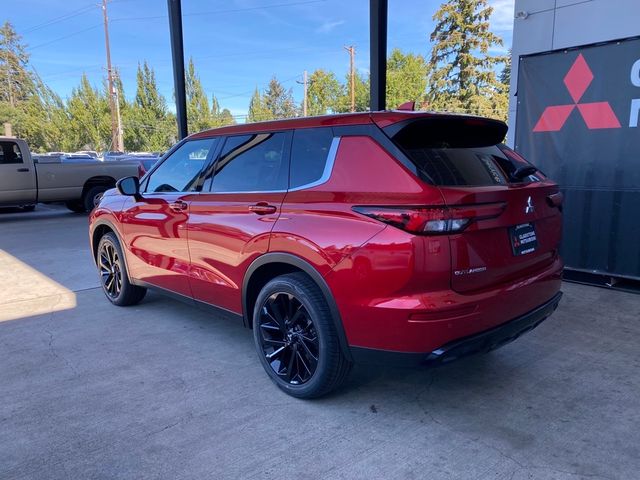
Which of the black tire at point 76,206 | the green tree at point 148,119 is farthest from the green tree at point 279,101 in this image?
the black tire at point 76,206

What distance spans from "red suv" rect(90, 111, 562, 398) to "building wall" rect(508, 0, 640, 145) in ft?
13.9

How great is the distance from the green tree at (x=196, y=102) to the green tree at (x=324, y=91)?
1291 centimetres

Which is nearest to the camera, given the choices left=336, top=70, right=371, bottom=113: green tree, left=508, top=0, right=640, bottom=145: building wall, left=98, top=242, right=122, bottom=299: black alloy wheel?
left=98, top=242, right=122, bottom=299: black alloy wheel

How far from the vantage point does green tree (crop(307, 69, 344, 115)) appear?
59094 mm

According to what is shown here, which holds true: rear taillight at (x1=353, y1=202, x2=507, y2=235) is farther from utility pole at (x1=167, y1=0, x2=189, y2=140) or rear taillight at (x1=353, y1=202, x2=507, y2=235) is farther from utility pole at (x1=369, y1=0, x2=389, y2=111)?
utility pole at (x1=167, y1=0, x2=189, y2=140)

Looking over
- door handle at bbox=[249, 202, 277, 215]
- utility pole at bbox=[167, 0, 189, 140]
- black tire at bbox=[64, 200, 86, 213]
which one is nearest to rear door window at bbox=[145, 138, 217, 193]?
door handle at bbox=[249, 202, 277, 215]

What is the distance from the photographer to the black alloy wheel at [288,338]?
3084mm

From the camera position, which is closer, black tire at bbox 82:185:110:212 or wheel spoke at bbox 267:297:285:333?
wheel spoke at bbox 267:297:285:333

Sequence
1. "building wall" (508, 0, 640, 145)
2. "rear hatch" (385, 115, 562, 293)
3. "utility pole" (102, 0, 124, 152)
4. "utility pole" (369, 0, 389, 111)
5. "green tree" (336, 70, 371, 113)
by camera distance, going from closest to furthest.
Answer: "rear hatch" (385, 115, 562, 293) < "utility pole" (369, 0, 389, 111) < "building wall" (508, 0, 640, 145) < "utility pole" (102, 0, 124, 152) < "green tree" (336, 70, 371, 113)

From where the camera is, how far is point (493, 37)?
144ft

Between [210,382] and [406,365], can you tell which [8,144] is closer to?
[210,382]

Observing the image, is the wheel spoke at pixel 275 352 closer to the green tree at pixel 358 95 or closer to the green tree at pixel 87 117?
the green tree at pixel 87 117

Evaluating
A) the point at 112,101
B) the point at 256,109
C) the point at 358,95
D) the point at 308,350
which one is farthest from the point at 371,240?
the point at 256,109

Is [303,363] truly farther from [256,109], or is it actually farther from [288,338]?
[256,109]
